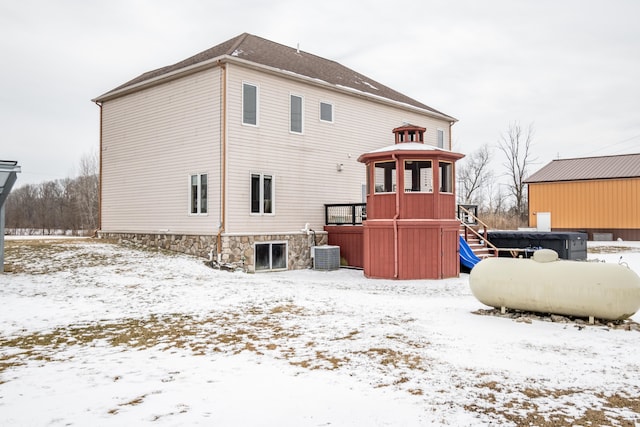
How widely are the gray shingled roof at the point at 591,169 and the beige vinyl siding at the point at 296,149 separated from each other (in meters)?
18.8

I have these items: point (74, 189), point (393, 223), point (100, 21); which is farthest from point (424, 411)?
point (74, 189)

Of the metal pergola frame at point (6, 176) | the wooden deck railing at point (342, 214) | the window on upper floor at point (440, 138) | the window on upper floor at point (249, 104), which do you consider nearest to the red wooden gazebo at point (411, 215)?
the wooden deck railing at point (342, 214)

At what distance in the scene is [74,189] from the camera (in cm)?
4781

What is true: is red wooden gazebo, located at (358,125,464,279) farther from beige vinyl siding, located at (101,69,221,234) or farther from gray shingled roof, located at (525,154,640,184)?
gray shingled roof, located at (525,154,640,184)

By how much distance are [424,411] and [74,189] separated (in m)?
50.7

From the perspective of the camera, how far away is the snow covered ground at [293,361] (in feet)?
13.1

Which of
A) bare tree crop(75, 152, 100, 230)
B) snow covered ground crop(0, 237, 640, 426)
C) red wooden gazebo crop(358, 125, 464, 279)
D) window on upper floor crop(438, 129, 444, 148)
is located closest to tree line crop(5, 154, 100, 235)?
bare tree crop(75, 152, 100, 230)

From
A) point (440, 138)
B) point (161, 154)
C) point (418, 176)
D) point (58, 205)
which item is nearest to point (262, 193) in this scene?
point (161, 154)

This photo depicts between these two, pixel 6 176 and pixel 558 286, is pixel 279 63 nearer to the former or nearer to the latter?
pixel 6 176

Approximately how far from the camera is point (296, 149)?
53.6 feet

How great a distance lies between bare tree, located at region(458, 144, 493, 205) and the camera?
51103mm

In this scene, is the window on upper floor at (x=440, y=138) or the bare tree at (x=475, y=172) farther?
the bare tree at (x=475, y=172)

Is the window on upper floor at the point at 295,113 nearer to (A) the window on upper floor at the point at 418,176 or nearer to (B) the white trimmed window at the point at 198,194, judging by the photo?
(B) the white trimmed window at the point at 198,194

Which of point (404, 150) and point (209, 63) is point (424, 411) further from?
point (209, 63)
